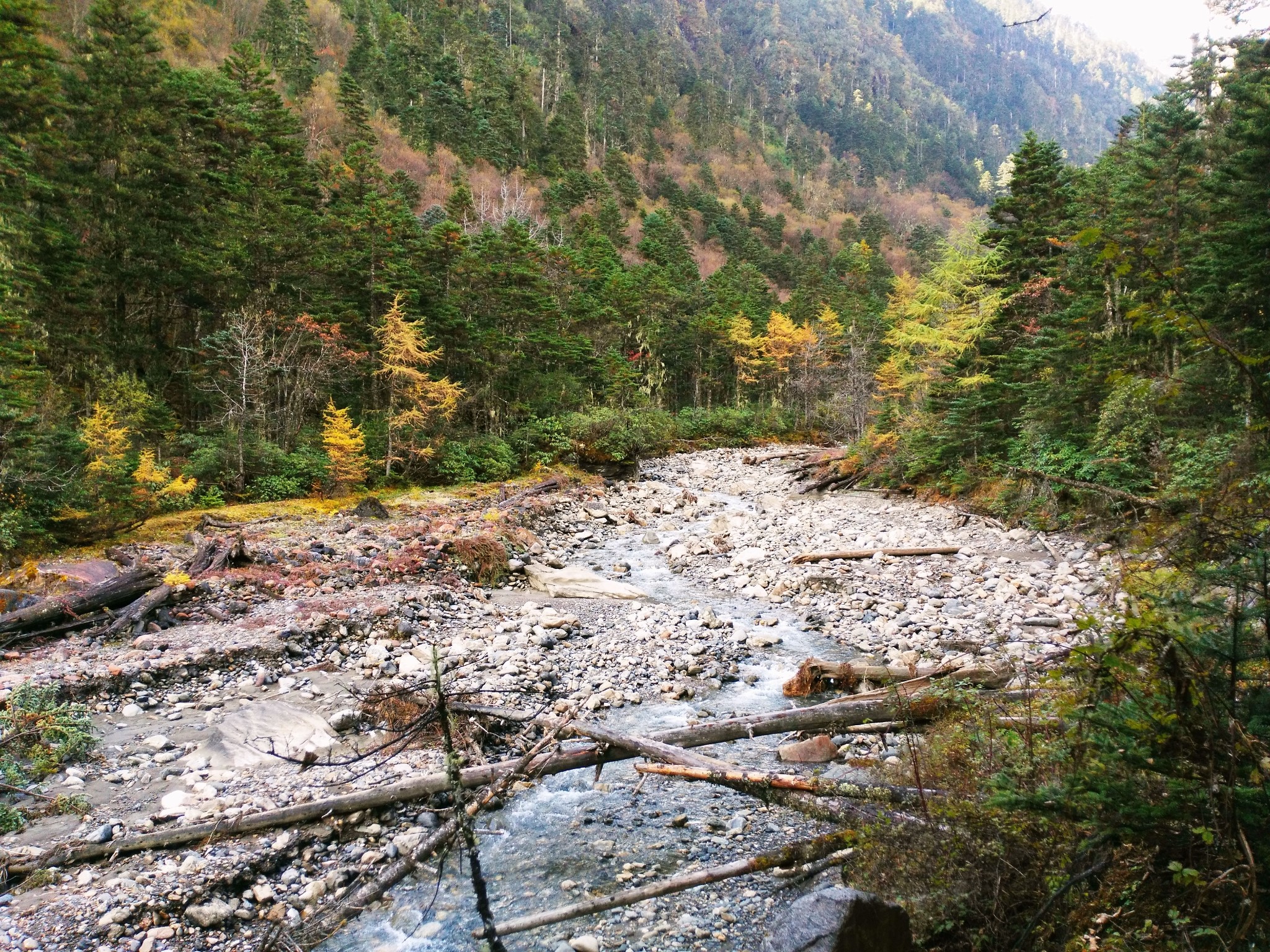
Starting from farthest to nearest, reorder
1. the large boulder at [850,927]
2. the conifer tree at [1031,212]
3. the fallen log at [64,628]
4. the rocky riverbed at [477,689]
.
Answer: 1. the conifer tree at [1031,212]
2. the fallen log at [64,628]
3. the rocky riverbed at [477,689]
4. the large boulder at [850,927]

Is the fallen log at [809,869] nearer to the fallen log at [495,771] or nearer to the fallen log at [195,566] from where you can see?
the fallen log at [495,771]

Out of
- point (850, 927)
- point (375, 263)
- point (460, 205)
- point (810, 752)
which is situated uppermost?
point (460, 205)

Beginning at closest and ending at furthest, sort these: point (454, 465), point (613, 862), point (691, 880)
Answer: point (691, 880)
point (613, 862)
point (454, 465)

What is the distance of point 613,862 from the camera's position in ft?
14.3

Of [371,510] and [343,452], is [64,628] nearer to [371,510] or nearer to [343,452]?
[371,510]

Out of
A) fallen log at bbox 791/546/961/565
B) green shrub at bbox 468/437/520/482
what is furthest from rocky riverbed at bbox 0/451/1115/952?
green shrub at bbox 468/437/520/482

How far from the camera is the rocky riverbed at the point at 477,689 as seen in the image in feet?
12.6

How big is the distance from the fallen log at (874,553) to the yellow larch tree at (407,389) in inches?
487

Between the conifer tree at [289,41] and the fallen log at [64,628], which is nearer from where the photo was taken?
the fallen log at [64,628]

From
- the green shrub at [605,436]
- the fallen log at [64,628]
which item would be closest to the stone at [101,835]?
the fallen log at [64,628]

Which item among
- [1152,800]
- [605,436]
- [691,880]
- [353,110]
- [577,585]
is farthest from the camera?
[353,110]

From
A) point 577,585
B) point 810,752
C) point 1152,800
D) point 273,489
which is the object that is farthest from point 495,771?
point 273,489

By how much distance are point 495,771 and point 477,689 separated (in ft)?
5.90

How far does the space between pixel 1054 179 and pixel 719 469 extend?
16.1 m
